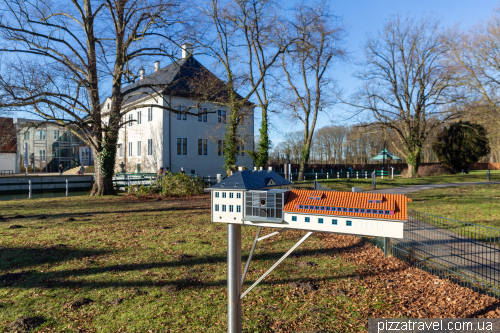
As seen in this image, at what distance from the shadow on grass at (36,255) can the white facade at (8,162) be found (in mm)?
54916

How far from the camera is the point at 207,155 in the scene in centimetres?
3816

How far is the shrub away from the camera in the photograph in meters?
A: 20.4

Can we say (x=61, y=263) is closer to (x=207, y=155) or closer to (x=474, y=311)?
(x=474, y=311)

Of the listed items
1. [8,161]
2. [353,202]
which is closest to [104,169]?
[353,202]

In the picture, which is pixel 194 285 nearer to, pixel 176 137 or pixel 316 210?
A: pixel 316 210

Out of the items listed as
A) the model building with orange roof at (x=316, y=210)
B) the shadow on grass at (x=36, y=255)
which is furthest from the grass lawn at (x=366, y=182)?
the model building with orange roof at (x=316, y=210)

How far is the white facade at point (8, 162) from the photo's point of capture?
5162 cm

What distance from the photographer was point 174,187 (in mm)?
20672

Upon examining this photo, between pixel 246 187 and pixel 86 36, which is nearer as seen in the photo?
pixel 246 187

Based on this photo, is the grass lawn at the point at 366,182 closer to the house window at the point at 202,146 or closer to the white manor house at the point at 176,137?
the white manor house at the point at 176,137

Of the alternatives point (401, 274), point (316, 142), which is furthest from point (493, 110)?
point (316, 142)

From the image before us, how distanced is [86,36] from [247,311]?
20.5m

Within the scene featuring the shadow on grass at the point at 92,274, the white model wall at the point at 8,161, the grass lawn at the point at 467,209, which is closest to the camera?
the shadow on grass at the point at 92,274

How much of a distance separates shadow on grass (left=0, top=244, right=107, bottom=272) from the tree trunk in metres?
12.7
